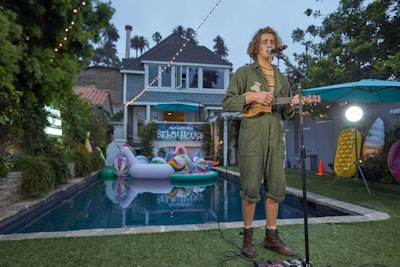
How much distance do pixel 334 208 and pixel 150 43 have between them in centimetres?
4286

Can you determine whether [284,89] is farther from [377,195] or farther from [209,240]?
[377,195]

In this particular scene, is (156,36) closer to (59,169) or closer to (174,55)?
(174,55)

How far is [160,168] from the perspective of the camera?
8805 mm

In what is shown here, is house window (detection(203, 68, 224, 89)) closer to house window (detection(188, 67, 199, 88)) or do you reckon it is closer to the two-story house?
the two-story house

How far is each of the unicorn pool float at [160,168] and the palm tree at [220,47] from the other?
35.5 metres

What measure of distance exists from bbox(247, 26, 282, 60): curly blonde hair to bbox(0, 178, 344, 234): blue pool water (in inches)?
76.8

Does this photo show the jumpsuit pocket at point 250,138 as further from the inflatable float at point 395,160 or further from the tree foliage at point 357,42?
the tree foliage at point 357,42

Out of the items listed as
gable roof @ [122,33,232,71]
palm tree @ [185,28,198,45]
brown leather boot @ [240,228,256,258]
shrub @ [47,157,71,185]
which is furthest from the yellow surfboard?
gable roof @ [122,33,232,71]

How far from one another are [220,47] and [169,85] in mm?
28964

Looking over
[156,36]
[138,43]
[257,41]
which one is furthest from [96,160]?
[138,43]

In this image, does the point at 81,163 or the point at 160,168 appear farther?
the point at 160,168

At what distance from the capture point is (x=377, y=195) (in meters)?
4.89

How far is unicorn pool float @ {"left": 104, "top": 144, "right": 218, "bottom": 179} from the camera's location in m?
8.84

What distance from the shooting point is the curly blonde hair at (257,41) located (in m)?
2.45
